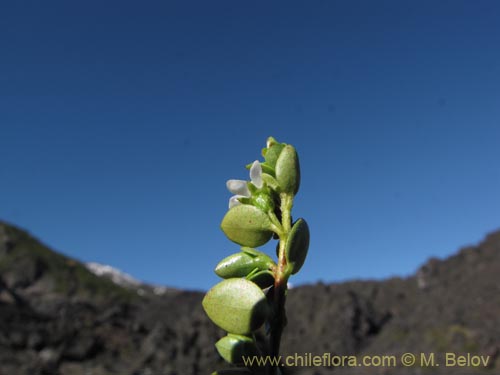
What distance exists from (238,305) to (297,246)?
13 cm

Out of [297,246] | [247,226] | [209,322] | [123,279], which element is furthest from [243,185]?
[123,279]

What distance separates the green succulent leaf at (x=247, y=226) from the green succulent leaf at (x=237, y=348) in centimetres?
18

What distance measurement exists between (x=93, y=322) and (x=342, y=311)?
646 centimetres

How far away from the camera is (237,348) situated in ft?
2.56

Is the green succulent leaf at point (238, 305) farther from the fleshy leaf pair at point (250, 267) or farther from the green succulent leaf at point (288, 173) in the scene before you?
the green succulent leaf at point (288, 173)

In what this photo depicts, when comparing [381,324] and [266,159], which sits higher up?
[381,324]

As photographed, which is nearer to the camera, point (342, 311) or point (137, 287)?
point (342, 311)

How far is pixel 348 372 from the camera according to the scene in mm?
10516

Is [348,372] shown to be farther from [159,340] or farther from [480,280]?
[480,280]

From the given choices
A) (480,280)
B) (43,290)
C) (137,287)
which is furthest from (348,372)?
(137,287)

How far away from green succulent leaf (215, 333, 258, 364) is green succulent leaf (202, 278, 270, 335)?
0.04ft

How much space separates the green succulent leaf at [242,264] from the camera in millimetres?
856

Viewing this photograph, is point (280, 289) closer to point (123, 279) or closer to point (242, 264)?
point (242, 264)

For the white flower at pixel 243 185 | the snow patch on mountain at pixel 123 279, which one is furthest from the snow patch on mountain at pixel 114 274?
the white flower at pixel 243 185
